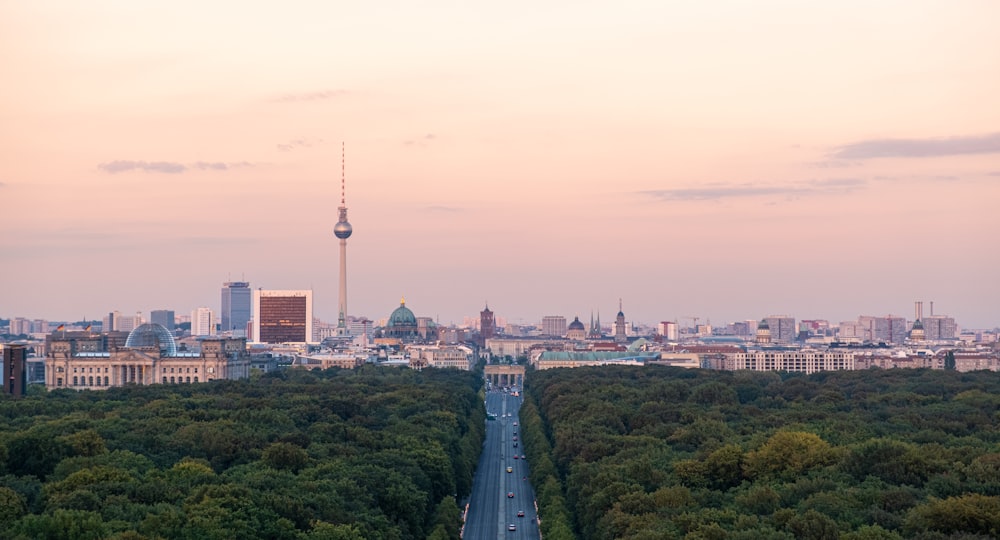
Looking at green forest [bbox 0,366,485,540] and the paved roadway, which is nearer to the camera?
green forest [bbox 0,366,485,540]

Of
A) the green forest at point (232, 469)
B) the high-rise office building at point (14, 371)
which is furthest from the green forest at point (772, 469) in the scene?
the high-rise office building at point (14, 371)

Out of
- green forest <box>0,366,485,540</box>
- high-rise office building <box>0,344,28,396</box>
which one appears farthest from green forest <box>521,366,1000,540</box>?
high-rise office building <box>0,344,28,396</box>

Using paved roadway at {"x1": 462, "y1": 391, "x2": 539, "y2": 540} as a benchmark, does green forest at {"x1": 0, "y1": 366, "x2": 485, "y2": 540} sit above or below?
above

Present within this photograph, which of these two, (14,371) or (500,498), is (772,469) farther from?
(14,371)

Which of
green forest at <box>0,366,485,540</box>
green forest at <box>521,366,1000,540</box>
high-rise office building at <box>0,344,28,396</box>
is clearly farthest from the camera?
high-rise office building at <box>0,344,28,396</box>

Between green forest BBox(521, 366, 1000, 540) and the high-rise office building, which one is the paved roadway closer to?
green forest BBox(521, 366, 1000, 540)

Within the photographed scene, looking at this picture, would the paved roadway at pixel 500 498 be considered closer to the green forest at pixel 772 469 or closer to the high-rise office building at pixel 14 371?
the green forest at pixel 772 469
